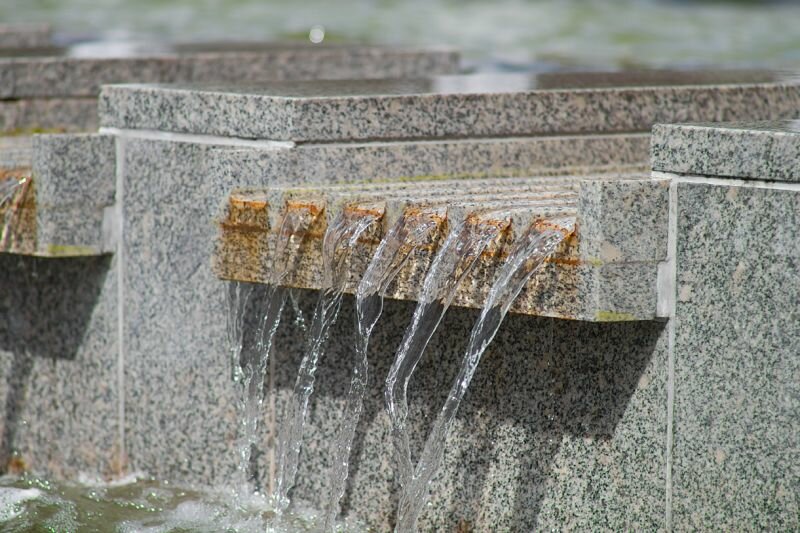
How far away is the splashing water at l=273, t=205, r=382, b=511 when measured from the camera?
19.1 feet

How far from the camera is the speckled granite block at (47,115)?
9070 millimetres

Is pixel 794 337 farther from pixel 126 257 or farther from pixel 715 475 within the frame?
pixel 126 257

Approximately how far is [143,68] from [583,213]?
496 cm

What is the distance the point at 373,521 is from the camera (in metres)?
6.30

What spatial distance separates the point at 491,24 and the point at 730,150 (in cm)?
1983

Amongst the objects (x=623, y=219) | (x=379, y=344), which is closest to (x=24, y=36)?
(x=379, y=344)

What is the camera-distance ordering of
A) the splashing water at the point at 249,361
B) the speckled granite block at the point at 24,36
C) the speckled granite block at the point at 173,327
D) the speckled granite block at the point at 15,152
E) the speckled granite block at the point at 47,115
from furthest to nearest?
the speckled granite block at the point at 24,36
the speckled granite block at the point at 47,115
the speckled granite block at the point at 15,152
the speckled granite block at the point at 173,327
the splashing water at the point at 249,361

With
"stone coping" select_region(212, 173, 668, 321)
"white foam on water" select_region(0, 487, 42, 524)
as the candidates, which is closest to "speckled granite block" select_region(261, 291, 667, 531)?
"stone coping" select_region(212, 173, 668, 321)

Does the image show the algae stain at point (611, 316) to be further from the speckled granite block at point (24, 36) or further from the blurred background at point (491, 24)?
the blurred background at point (491, 24)

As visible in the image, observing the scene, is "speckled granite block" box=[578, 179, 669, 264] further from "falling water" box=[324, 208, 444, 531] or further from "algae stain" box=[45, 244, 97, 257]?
"algae stain" box=[45, 244, 97, 257]

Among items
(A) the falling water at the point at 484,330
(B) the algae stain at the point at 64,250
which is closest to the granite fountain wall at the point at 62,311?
(B) the algae stain at the point at 64,250

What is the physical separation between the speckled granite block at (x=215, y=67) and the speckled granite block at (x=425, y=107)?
180 centimetres

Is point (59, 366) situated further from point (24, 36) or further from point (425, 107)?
point (24, 36)

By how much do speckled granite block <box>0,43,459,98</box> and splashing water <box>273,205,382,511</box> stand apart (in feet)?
11.7
